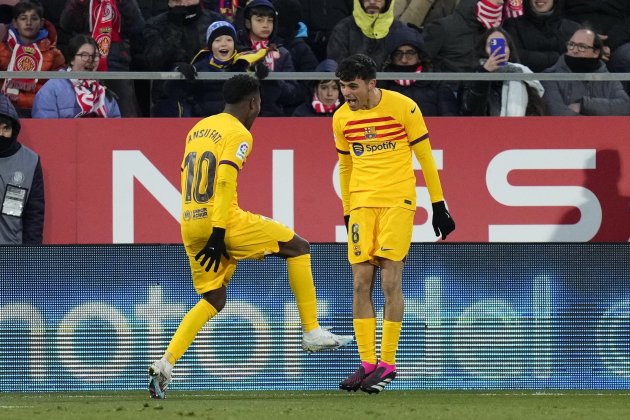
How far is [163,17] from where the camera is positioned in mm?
12906

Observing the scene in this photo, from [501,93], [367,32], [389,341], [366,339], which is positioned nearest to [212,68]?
[367,32]

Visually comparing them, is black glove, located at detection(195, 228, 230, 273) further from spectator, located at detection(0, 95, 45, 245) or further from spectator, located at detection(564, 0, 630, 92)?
spectator, located at detection(564, 0, 630, 92)

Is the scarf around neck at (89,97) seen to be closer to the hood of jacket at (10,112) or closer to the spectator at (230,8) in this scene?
the hood of jacket at (10,112)

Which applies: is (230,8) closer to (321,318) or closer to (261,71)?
(261,71)

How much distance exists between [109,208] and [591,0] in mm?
5403

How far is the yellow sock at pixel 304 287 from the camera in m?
9.43

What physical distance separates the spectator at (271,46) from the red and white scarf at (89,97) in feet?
4.54

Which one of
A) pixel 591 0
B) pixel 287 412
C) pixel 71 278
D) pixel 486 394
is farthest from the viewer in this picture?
pixel 591 0

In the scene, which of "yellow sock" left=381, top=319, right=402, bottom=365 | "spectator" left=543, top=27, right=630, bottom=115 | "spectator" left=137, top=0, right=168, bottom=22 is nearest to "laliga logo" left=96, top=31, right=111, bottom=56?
"spectator" left=137, top=0, right=168, bottom=22

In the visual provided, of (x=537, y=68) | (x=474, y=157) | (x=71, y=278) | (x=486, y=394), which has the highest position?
(x=537, y=68)

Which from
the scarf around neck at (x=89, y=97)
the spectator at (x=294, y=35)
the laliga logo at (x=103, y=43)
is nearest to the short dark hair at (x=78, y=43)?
the scarf around neck at (x=89, y=97)

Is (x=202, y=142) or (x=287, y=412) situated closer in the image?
(x=287, y=412)

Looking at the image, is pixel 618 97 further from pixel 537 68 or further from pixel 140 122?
pixel 140 122

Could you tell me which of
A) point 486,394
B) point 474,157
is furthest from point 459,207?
point 486,394
